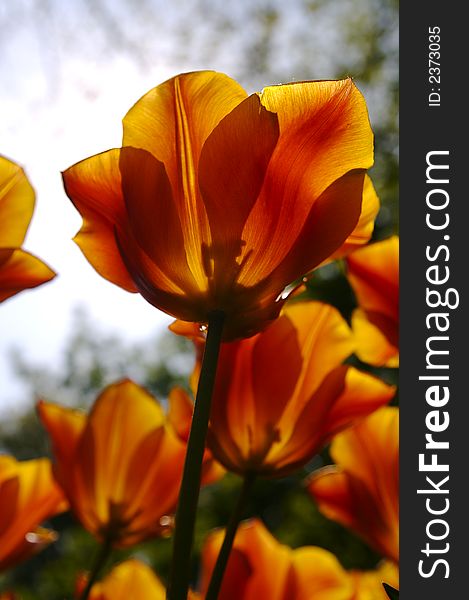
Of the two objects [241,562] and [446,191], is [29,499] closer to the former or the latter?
[241,562]

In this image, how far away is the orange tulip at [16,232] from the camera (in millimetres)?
327

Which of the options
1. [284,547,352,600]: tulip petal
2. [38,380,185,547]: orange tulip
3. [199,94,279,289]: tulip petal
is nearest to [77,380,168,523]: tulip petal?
[38,380,185,547]: orange tulip

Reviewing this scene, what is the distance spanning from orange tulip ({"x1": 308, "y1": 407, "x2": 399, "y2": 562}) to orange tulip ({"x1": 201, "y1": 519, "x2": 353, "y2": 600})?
0.10ft

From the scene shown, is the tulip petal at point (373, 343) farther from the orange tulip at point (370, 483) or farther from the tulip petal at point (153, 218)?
the tulip petal at point (153, 218)

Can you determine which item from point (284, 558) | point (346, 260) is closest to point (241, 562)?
point (284, 558)

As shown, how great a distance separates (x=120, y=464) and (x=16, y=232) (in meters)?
0.21

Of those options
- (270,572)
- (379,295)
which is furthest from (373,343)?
(270,572)

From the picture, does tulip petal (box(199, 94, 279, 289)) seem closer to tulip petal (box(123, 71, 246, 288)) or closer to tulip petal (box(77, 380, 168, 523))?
tulip petal (box(123, 71, 246, 288))

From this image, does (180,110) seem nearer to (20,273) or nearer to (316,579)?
(20,273)

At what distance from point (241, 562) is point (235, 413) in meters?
0.08

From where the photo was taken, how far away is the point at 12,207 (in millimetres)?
331

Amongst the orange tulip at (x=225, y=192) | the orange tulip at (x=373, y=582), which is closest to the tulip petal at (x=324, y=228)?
the orange tulip at (x=225, y=192)

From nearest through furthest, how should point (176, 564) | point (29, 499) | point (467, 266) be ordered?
1. point (176, 564)
2. point (467, 266)
3. point (29, 499)

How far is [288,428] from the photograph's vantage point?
15.5 inches
